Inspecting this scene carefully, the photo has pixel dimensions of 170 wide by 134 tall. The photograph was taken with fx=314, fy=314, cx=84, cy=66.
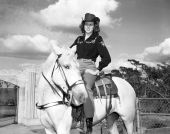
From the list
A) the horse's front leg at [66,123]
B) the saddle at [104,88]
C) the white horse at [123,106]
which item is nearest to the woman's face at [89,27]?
the saddle at [104,88]

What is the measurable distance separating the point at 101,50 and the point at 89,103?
3.20 feet

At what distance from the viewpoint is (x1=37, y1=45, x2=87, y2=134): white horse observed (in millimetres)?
4453

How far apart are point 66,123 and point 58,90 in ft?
1.66

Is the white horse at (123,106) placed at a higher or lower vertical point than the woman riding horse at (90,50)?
lower

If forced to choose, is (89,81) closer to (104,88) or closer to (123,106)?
(104,88)

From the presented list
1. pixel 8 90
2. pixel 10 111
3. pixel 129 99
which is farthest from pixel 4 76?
pixel 129 99

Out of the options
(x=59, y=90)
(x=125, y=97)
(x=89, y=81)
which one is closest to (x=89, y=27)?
(x=89, y=81)

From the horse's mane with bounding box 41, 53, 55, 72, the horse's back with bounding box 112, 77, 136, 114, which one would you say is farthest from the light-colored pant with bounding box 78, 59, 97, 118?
the horse's back with bounding box 112, 77, 136, 114

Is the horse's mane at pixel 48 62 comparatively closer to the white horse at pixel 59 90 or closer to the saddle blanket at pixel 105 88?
the white horse at pixel 59 90

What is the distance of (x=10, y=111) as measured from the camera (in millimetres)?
15211

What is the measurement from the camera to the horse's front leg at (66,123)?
4609mm

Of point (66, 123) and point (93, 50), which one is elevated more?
point (93, 50)

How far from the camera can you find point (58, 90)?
4719 millimetres

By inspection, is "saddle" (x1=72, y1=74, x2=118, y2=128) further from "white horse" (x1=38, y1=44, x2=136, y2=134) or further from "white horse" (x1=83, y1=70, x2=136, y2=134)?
"white horse" (x1=38, y1=44, x2=136, y2=134)
